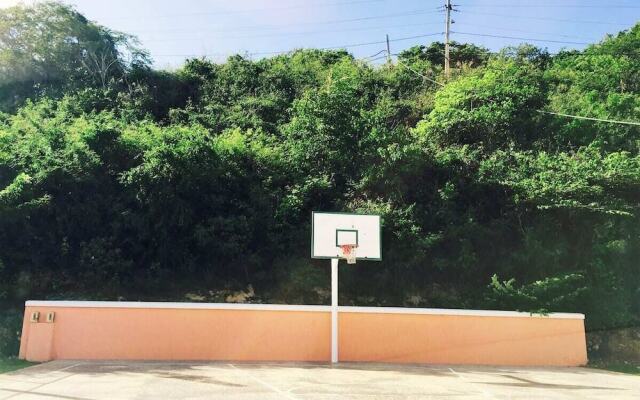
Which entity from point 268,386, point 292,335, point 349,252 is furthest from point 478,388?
→ point 292,335

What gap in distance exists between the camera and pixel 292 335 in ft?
39.2

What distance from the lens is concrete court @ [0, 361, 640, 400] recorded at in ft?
24.7

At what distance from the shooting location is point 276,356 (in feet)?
38.9

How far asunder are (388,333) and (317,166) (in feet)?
18.8

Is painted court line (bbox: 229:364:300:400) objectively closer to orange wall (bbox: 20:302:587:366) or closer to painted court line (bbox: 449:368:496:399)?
orange wall (bbox: 20:302:587:366)

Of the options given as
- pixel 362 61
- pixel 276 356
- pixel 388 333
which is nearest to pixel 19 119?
pixel 276 356

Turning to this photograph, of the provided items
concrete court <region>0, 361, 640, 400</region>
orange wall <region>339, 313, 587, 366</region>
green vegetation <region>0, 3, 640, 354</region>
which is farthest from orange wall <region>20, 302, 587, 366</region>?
green vegetation <region>0, 3, 640, 354</region>

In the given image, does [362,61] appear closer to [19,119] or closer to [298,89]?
[298,89]

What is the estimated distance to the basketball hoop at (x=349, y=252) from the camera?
11953mm

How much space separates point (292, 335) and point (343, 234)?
103 inches

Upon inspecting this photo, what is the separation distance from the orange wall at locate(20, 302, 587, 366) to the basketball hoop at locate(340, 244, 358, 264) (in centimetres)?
119

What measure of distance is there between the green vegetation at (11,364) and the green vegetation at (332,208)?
1.09 meters

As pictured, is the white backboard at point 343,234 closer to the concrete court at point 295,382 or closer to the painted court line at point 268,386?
the concrete court at point 295,382

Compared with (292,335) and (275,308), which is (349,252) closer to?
(275,308)
